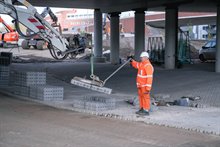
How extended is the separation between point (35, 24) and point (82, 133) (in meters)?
4.41

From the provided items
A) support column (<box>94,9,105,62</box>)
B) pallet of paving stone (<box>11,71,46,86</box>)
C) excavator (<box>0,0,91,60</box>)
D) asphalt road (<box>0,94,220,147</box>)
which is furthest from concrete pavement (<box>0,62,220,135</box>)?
support column (<box>94,9,105,62</box>)

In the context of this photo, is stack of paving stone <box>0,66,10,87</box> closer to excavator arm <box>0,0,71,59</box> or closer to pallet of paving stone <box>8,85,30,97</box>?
pallet of paving stone <box>8,85,30,97</box>

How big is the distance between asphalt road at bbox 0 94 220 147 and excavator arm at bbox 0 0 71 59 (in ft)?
6.74

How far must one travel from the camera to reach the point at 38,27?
13070 mm

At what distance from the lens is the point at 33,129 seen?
10375mm

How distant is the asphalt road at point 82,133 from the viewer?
358 inches

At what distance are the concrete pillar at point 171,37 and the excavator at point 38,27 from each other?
17440 mm

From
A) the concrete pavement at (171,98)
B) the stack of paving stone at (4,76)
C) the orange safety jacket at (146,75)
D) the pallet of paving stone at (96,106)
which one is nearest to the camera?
→ the concrete pavement at (171,98)

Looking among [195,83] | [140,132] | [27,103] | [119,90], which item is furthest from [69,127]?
[195,83]

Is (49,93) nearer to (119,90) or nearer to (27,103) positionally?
(27,103)

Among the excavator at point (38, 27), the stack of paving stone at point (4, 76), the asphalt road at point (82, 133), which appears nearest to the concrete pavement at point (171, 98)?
the asphalt road at point (82, 133)

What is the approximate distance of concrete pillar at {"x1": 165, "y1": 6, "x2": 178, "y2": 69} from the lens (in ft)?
100.0

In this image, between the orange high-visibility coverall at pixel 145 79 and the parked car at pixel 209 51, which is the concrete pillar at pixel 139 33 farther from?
the orange high-visibility coverall at pixel 145 79

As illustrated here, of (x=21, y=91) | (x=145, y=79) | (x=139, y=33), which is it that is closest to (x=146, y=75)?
(x=145, y=79)
